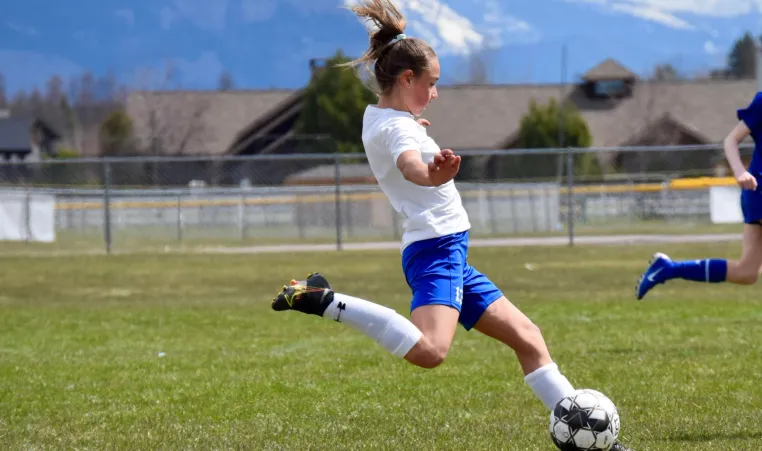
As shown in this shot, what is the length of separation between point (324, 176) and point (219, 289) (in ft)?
83.0

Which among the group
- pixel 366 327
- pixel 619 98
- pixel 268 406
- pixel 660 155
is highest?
pixel 619 98

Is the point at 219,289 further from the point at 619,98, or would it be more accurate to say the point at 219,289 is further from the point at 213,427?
the point at 619,98

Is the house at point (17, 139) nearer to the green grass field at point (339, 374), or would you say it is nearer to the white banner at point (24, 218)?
the white banner at point (24, 218)

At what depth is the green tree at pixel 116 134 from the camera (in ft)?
194

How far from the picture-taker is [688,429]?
18.5 ft

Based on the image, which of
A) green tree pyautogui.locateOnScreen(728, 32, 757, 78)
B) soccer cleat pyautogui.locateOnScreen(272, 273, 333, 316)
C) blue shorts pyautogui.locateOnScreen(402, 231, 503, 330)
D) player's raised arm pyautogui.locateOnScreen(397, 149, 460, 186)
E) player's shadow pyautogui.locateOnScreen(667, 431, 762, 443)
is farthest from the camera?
green tree pyautogui.locateOnScreen(728, 32, 757, 78)

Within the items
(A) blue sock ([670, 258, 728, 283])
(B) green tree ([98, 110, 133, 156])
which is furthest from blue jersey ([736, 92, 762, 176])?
(B) green tree ([98, 110, 133, 156])

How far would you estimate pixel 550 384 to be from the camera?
5.00 m

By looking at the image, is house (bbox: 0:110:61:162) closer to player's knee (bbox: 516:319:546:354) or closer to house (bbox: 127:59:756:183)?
house (bbox: 127:59:756:183)

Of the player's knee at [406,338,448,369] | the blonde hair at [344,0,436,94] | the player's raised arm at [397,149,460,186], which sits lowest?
the player's knee at [406,338,448,369]

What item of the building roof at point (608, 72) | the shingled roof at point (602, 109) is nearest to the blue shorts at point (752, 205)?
the shingled roof at point (602, 109)

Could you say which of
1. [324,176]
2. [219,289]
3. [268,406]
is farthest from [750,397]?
[324,176]

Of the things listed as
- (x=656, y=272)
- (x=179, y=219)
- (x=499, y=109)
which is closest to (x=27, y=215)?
(x=179, y=219)

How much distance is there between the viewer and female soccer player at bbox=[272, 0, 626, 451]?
15.4 feet
